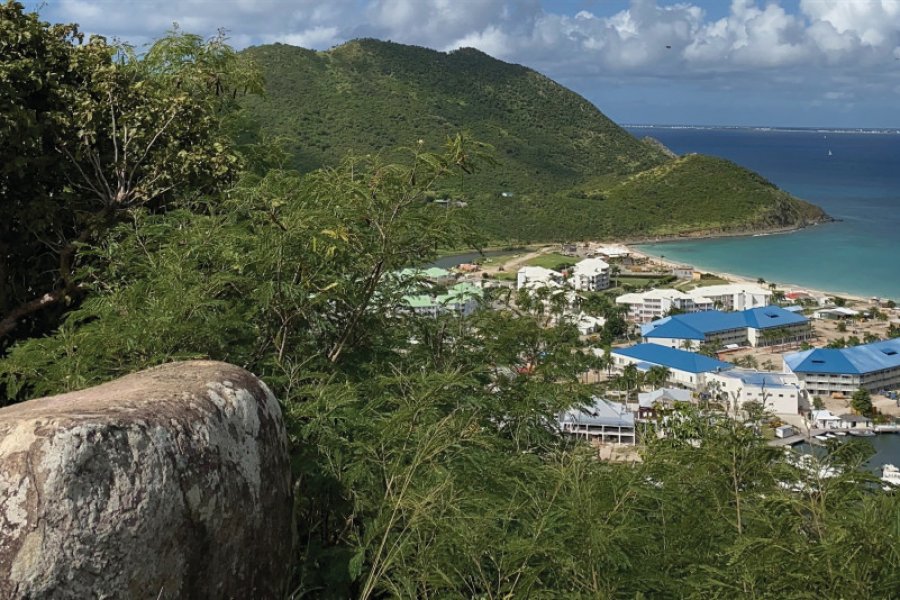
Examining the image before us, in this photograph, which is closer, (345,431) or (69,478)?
(69,478)

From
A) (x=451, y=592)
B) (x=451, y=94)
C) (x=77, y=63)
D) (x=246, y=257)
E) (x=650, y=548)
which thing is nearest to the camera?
(x=451, y=592)

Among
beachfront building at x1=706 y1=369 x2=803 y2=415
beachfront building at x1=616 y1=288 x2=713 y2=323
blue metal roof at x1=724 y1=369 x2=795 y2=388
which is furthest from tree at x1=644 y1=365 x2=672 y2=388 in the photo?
beachfront building at x1=616 y1=288 x2=713 y2=323

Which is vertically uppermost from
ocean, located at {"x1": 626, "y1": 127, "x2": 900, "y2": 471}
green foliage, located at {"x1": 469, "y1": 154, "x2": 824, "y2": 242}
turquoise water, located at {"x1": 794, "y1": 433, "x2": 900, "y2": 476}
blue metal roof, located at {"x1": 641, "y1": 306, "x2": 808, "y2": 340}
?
green foliage, located at {"x1": 469, "y1": 154, "x2": 824, "y2": 242}

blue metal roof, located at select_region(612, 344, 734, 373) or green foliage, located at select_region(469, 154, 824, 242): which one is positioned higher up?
green foliage, located at select_region(469, 154, 824, 242)

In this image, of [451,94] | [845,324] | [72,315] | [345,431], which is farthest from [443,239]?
[451,94]

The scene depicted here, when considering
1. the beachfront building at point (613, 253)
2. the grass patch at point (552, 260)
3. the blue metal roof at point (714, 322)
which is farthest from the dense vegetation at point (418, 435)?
the beachfront building at point (613, 253)

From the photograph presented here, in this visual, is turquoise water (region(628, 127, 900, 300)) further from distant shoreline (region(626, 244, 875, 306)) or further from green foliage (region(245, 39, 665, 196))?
green foliage (region(245, 39, 665, 196))

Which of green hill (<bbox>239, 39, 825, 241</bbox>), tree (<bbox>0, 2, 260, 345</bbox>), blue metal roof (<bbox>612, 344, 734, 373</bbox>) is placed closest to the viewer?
tree (<bbox>0, 2, 260, 345</bbox>)

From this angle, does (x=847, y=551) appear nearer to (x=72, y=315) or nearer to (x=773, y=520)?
(x=773, y=520)
